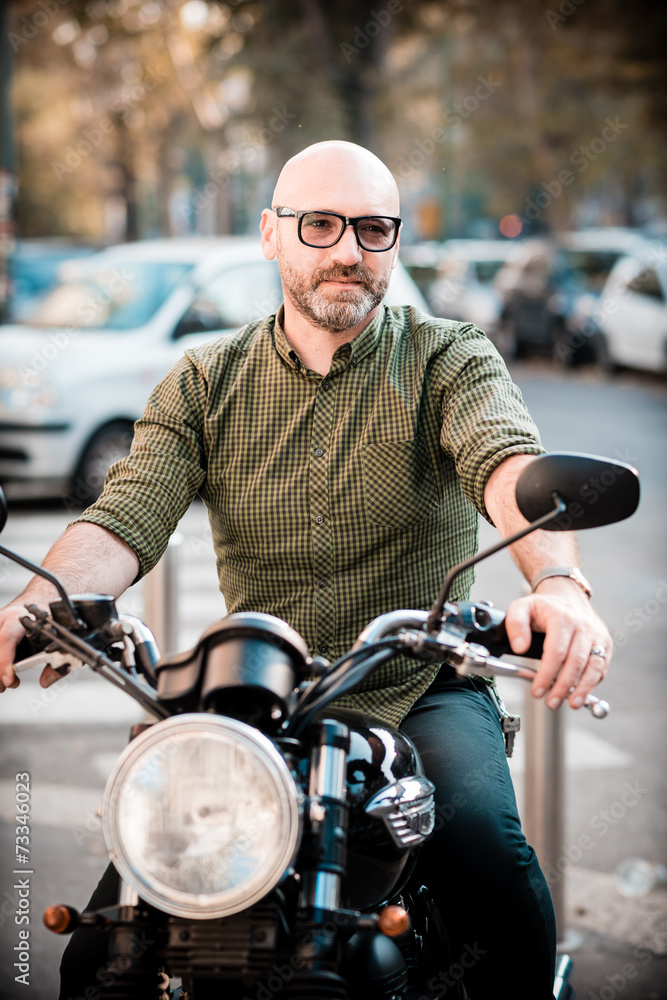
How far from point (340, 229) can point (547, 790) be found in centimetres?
203

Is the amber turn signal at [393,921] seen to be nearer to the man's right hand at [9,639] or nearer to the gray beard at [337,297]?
the man's right hand at [9,639]

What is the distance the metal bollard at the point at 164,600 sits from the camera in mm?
4441

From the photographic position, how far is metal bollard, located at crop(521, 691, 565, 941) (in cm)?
374

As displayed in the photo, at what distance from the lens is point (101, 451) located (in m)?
9.91

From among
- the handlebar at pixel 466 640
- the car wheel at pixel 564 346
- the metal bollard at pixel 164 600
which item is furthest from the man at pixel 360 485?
the car wheel at pixel 564 346

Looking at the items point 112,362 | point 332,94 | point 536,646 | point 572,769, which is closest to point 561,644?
point 536,646

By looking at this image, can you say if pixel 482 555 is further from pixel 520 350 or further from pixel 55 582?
pixel 520 350

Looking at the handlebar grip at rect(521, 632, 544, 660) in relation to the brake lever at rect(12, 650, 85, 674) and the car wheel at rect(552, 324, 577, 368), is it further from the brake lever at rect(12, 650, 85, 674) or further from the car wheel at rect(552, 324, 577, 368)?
the car wheel at rect(552, 324, 577, 368)

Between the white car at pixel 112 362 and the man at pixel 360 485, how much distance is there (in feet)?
22.5

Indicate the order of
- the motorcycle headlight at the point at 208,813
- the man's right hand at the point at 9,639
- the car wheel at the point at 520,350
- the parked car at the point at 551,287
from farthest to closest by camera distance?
the car wheel at the point at 520,350
the parked car at the point at 551,287
the man's right hand at the point at 9,639
the motorcycle headlight at the point at 208,813

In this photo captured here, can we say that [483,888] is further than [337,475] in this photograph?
No

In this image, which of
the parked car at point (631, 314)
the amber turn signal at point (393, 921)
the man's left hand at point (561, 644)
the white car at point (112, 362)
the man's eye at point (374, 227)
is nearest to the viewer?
the amber turn signal at point (393, 921)

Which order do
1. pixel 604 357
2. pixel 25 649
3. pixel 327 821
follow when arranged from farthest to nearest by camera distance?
pixel 604 357, pixel 25 649, pixel 327 821

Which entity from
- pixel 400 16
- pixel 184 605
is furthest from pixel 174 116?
pixel 184 605
